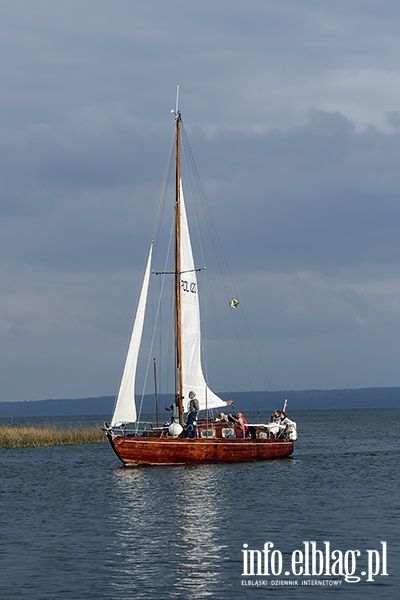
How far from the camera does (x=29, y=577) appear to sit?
2561 centimetres

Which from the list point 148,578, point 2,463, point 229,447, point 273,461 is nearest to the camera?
point 148,578

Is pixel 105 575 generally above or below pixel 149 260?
below

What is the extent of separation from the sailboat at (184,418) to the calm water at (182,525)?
897 mm

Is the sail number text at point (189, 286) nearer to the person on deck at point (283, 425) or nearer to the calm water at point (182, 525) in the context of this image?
the person on deck at point (283, 425)

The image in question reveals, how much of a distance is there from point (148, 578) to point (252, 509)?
12.8m

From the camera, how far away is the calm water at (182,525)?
963 inches

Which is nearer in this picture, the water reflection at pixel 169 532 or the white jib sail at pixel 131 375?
the water reflection at pixel 169 532

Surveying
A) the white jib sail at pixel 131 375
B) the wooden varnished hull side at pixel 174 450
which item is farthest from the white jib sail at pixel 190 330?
the wooden varnished hull side at pixel 174 450

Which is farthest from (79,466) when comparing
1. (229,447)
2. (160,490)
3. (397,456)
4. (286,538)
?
(286,538)

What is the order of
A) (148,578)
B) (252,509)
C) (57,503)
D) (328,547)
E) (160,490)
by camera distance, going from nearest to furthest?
(148,578) < (328,547) < (252,509) < (57,503) < (160,490)

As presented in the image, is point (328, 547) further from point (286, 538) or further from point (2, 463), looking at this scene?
point (2, 463)

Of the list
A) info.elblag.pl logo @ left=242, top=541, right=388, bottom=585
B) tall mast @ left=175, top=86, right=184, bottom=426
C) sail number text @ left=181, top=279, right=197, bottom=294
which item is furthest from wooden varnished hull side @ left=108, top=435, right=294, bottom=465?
info.elblag.pl logo @ left=242, top=541, right=388, bottom=585

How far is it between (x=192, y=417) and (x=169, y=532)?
729 inches

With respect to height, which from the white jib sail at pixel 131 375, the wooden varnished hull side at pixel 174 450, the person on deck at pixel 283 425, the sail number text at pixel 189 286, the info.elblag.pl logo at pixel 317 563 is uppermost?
the sail number text at pixel 189 286
